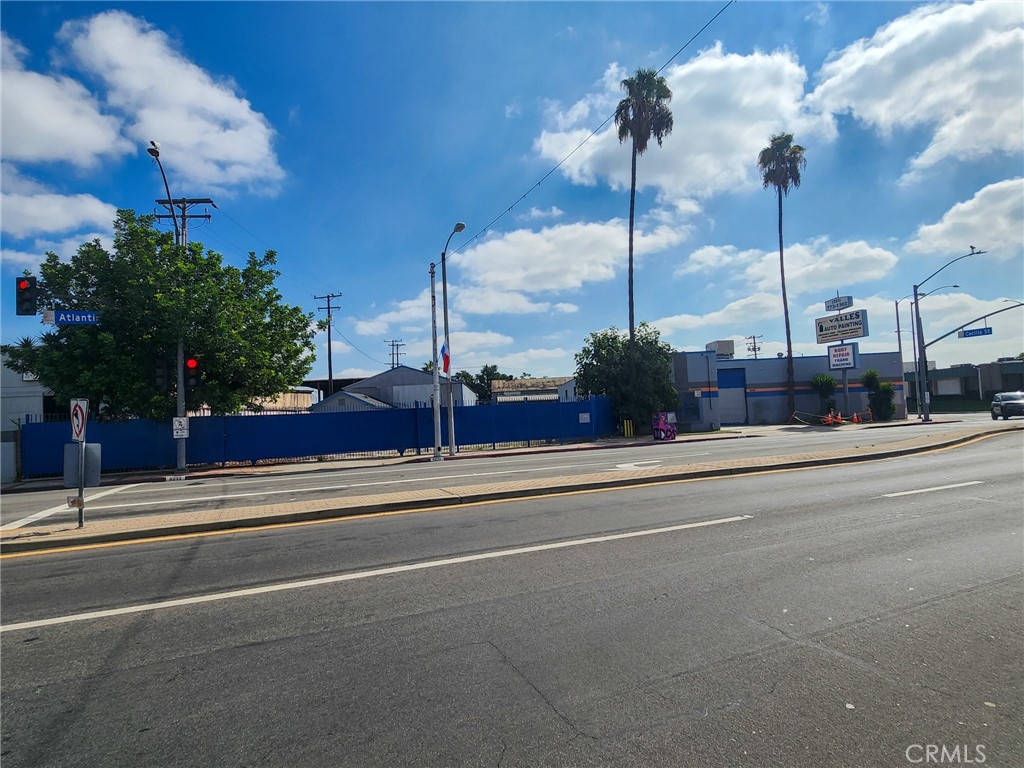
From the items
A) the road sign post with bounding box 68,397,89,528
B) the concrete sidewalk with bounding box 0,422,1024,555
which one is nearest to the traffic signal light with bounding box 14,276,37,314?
the road sign post with bounding box 68,397,89,528

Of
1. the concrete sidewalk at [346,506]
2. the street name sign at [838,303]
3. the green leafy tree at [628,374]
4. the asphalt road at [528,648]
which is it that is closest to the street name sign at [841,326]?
the street name sign at [838,303]

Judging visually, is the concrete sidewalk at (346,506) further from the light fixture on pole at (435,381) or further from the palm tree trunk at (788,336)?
the palm tree trunk at (788,336)

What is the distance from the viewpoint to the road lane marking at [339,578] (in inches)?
194

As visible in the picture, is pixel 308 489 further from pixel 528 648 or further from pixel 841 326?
pixel 841 326

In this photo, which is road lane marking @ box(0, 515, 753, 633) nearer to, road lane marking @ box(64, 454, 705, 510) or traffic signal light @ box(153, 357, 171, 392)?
road lane marking @ box(64, 454, 705, 510)

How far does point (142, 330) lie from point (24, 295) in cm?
584

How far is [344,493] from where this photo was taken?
11.9 meters

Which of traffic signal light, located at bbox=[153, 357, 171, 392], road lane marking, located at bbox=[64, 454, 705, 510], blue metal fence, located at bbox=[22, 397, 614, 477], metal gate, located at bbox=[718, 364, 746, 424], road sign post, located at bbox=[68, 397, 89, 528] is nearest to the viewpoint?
road sign post, located at bbox=[68, 397, 89, 528]

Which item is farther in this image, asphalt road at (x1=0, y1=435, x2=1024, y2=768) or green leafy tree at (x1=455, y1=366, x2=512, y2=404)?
green leafy tree at (x1=455, y1=366, x2=512, y2=404)

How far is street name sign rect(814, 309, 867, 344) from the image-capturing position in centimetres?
4452

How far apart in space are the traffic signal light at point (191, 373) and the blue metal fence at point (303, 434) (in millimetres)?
3632

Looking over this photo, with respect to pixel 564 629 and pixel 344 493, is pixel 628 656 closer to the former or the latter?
pixel 564 629

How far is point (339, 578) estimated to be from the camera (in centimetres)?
576

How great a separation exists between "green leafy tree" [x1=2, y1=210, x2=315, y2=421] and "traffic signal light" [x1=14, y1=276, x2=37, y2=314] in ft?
14.2
